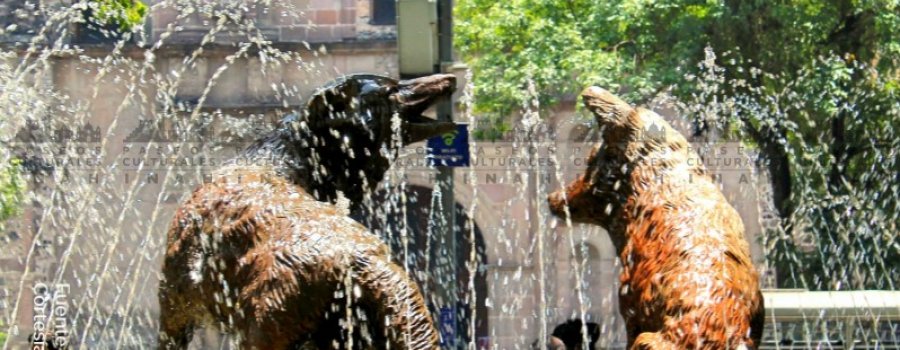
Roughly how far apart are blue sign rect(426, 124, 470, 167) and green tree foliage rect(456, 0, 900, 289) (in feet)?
23.6

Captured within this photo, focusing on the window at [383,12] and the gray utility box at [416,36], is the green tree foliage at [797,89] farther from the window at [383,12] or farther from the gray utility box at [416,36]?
the gray utility box at [416,36]

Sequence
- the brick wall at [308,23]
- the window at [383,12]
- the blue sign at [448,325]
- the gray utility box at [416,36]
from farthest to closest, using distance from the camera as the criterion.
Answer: the window at [383,12] → the brick wall at [308,23] → the blue sign at [448,325] → the gray utility box at [416,36]

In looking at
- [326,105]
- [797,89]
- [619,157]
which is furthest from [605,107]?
[797,89]

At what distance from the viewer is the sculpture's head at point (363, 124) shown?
23.3 feet

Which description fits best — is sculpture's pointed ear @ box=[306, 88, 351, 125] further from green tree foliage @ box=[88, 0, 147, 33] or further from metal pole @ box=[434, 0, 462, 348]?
green tree foliage @ box=[88, 0, 147, 33]

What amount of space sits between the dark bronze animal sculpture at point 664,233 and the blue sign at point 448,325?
54.1 inches

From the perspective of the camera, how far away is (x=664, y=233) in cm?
673

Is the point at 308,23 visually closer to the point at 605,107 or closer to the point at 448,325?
the point at 448,325

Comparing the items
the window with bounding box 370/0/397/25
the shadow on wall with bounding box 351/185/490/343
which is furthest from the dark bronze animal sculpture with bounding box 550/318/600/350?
the window with bounding box 370/0/397/25

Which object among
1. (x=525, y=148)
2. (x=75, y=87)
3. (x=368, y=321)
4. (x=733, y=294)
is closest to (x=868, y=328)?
(x=733, y=294)

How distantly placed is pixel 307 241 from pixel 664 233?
62.7 inches

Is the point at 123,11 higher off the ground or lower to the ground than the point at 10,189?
higher

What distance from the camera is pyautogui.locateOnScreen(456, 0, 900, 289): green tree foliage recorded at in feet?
53.0

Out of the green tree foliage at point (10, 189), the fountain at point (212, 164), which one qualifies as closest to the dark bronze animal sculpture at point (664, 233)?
the green tree foliage at point (10, 189)
